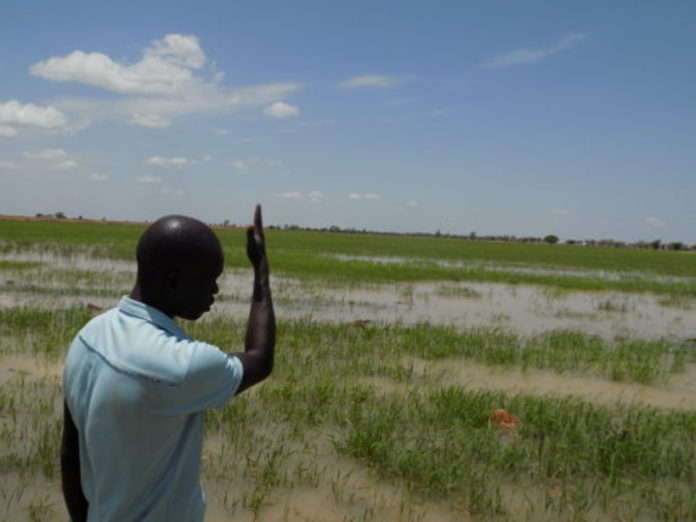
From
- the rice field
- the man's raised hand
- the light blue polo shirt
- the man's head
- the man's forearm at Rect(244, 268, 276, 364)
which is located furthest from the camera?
the rice field

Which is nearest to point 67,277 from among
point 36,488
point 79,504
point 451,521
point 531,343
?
point 531,343

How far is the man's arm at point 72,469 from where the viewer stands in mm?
1586

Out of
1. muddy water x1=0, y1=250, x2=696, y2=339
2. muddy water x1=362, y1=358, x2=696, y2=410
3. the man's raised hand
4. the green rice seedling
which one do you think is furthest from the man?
the green rice seedling

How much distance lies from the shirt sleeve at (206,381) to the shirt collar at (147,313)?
3.7 inches

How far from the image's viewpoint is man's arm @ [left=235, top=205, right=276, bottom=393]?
153 centimetres

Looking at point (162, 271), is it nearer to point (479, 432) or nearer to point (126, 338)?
point (126, 338)

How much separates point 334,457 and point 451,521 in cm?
107

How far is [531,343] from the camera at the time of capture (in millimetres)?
9672

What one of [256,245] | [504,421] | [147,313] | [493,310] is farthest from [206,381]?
[493,310]

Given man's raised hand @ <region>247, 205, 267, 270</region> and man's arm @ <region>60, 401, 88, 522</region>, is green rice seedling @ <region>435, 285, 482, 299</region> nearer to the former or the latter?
man's raised hand @ <region>247, 205, 267, 270</region>

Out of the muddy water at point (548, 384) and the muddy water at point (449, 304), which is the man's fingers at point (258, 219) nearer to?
the muddy water at point (548, 384)

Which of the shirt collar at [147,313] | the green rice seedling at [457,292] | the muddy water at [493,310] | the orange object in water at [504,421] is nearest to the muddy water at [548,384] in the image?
the orange object in water at [504,421]

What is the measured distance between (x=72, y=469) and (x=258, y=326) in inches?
23.6

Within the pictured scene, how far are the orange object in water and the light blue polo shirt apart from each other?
4136mm
